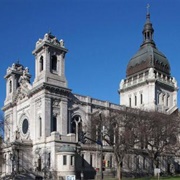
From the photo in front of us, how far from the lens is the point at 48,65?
215 feet

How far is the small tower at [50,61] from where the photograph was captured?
6525 centimetres

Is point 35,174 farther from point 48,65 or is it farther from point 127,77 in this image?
point 127,77

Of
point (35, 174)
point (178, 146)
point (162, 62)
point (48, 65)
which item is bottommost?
point (35, 174)

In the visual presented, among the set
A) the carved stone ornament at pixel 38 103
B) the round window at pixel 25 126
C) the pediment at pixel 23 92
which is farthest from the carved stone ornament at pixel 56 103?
the round window at pixel 25 126

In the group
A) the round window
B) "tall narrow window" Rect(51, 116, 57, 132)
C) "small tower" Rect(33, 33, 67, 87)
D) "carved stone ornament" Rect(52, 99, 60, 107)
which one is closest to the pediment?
"small tower" Rect(33, 33, 67, 87)

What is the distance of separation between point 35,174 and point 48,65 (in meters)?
20.0

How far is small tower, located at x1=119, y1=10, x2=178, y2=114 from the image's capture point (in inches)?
3494

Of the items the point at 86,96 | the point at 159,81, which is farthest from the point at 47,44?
the point at 159,81

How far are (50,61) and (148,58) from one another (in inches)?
1379

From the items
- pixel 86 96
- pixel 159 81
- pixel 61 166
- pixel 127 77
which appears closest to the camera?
pixel 61 166

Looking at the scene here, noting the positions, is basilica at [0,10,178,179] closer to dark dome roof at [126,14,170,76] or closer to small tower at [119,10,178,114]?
small tower at [119,10,178,114]

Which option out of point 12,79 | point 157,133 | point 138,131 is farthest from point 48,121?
point 12,79

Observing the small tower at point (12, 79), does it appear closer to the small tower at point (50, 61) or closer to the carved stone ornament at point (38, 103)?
the small tower at point (50, 61)

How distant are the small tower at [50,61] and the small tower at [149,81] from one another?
90.4 feet
